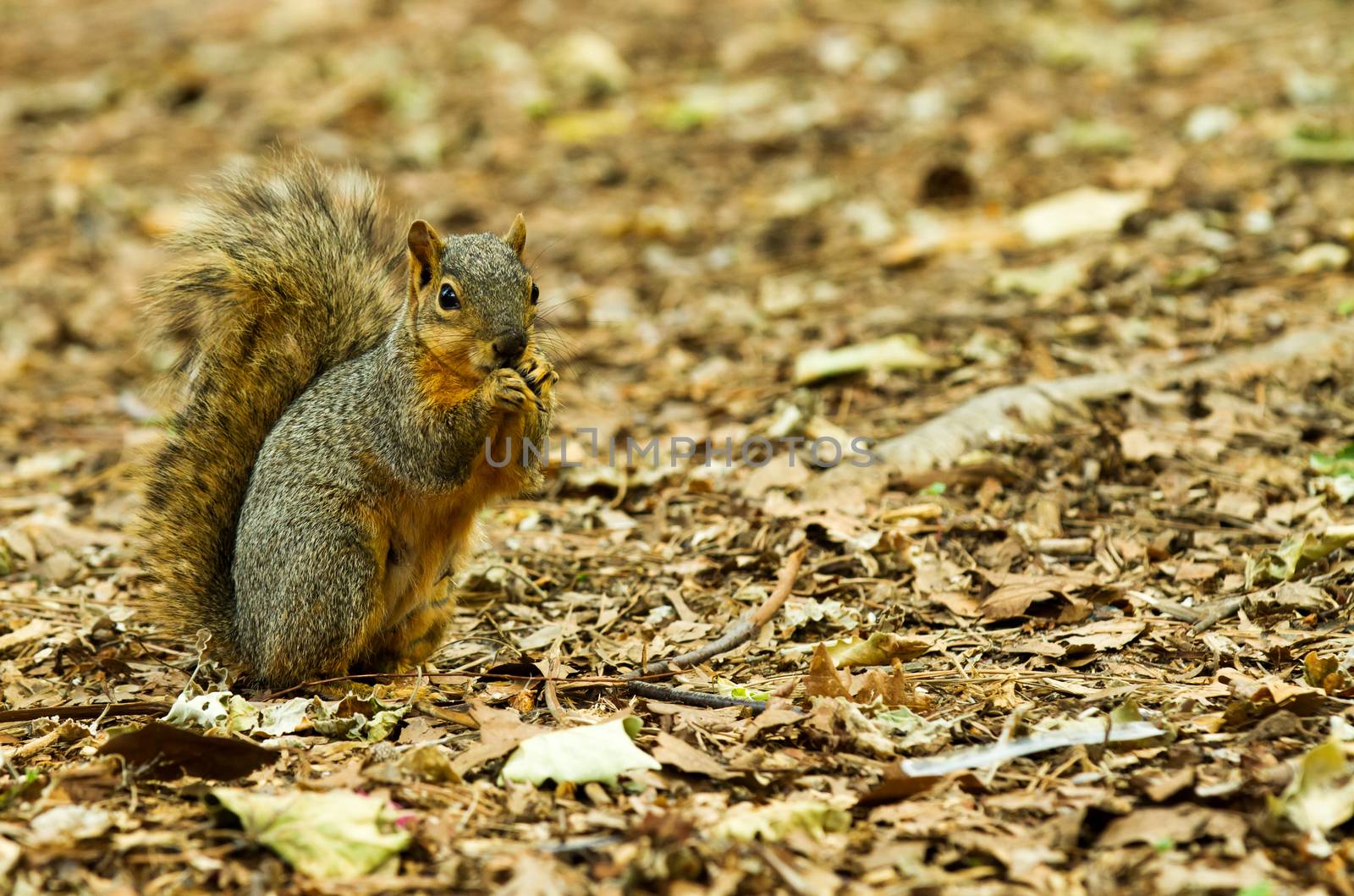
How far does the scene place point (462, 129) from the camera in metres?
9.17

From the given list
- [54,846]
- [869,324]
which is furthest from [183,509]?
[869,324]

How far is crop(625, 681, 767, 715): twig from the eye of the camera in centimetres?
318

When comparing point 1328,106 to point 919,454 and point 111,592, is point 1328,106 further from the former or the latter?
point 111,592

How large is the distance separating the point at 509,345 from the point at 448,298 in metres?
0.25

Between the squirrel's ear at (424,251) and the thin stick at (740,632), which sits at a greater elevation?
the squirrel's ear at (424,251)

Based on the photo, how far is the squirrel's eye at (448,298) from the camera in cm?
362

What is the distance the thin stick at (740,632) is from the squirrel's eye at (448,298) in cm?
108

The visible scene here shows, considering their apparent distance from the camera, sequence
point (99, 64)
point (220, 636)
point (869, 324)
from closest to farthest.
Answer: point (220, 636) < point (869, 324) < point (99, 64)

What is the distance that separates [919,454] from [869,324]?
143cm

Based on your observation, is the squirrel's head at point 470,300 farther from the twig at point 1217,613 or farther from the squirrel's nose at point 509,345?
the twig at point 1217,613

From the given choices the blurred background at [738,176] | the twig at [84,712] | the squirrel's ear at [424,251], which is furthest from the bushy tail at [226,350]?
the blurred background at [738,176]

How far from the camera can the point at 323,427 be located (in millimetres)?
3758

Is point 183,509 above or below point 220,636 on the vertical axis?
above

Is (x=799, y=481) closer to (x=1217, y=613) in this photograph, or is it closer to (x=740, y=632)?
(x=740, y=632)
